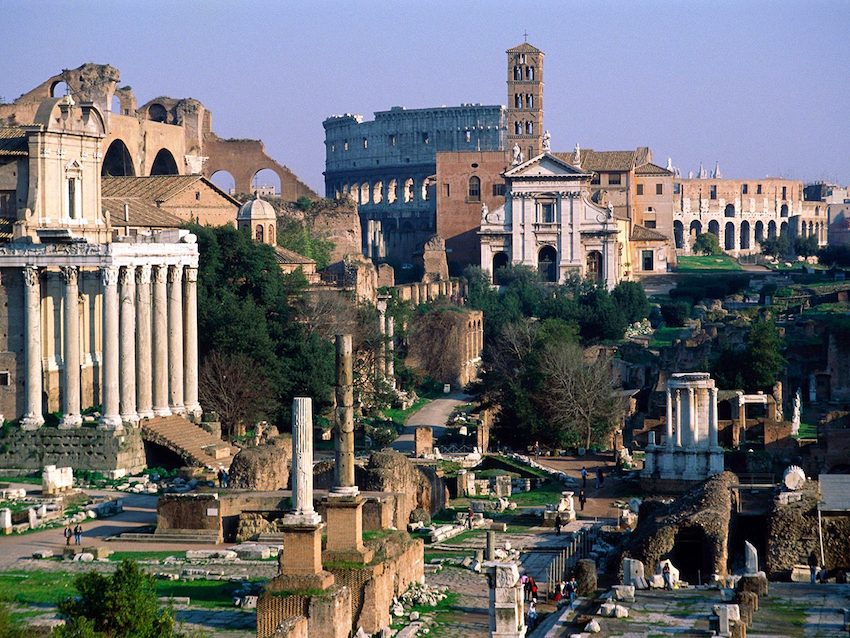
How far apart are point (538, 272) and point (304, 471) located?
58.4 meters

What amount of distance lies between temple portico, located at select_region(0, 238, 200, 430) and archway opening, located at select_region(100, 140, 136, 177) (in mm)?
24162

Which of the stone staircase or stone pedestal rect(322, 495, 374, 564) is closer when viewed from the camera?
stone pedestal rect(322, 495, 374, 564)

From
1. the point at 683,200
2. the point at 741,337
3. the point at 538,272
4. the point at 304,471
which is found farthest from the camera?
the point at 683,200

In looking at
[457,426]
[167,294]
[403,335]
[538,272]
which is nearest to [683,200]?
[538,272]

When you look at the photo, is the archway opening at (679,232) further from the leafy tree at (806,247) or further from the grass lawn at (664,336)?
the grass lawn at (664,336)

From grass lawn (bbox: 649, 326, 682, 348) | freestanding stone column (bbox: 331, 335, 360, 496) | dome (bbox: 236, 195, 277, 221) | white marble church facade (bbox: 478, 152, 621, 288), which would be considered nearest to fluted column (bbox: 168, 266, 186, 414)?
freestanding stone column (bbox: 331, 335, 360, 496)

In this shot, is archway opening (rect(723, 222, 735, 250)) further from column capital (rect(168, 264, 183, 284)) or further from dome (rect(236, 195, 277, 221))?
column capital (rect(168, 264, 183, 284))

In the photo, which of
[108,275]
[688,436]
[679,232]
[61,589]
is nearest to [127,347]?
[108,275]

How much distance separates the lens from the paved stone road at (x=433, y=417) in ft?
158

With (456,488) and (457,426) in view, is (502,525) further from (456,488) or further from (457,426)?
(457,426)

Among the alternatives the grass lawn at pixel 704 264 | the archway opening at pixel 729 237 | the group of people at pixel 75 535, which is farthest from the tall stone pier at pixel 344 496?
the archway opening at pixel 729 237

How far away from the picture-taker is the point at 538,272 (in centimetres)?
8300

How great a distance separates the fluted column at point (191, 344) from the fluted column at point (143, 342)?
1.69m

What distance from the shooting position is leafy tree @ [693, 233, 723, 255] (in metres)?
119
